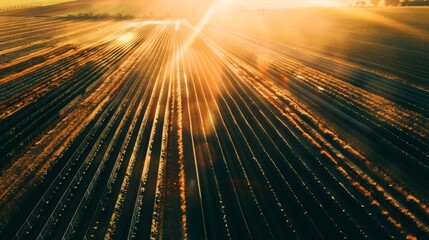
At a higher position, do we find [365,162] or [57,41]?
[57,41]

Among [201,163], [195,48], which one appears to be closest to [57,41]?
[195,48]

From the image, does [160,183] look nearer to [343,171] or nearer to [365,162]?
[343,171]

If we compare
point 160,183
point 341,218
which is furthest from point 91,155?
point 341,218

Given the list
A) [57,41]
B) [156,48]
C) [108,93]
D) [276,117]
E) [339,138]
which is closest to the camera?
[339,138]

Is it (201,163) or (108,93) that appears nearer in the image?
(201,163)

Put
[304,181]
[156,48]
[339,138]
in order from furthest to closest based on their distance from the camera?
[156,48]
[339,138]
[304,181]

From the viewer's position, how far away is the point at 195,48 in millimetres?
33344

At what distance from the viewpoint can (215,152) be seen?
429 inches

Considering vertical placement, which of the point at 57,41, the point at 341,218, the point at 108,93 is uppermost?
the point at 57,41

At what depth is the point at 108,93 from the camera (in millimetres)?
17438

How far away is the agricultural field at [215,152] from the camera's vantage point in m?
7.66

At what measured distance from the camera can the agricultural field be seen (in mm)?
7664

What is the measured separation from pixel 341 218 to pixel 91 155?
324 inches

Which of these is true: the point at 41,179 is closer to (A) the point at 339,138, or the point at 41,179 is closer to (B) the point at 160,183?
(B) the point at 160,183
